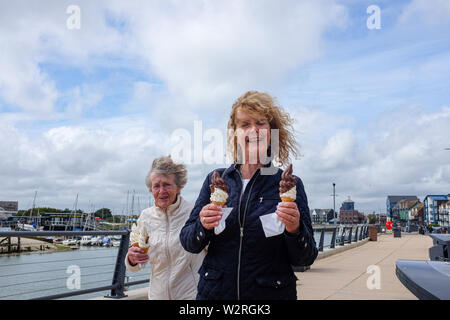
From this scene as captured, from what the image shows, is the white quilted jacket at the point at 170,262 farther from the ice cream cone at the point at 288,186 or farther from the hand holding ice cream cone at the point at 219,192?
the ice cream cone at the point at 288,186

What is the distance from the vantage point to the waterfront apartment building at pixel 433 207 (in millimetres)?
144375

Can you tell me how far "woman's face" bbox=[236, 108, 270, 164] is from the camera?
2.00 meters

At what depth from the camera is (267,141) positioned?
79.8 inches

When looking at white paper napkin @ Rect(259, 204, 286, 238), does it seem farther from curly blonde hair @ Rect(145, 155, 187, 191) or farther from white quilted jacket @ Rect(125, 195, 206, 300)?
curly blonde hair @ Rect(145, 155, 187, 191)

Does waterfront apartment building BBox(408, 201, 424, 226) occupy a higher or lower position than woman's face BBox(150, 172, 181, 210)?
lower

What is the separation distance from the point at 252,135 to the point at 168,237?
1.18 m

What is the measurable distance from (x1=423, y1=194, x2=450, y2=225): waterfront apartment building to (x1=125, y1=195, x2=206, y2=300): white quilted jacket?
15482cm

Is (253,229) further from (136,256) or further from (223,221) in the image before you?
(136,256)

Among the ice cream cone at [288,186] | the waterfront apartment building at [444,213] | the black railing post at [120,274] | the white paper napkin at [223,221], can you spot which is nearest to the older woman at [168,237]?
the white paper napkin at [223,221]

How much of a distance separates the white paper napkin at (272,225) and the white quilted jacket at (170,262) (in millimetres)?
1067

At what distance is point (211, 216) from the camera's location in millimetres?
1808

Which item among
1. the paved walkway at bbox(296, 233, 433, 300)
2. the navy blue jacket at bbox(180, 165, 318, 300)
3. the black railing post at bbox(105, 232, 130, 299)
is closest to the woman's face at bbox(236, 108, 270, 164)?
the navy blue jacket at bbox(180, 165, 318, 300)
